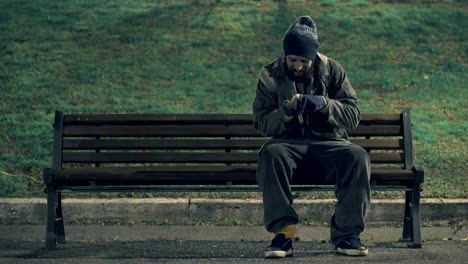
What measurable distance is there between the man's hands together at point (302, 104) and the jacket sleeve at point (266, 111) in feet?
0.69

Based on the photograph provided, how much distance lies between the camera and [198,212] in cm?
789

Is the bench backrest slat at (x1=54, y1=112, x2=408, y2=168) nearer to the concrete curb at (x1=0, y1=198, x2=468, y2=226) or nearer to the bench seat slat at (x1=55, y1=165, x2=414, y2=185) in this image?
the bench seat slat at (x1=55, y1=165, x2=414, y2=185)

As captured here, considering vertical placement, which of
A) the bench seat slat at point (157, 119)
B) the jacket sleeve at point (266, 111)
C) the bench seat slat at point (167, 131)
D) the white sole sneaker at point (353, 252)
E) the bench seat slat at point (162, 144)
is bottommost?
the white sole sneaker at point (353, 252)

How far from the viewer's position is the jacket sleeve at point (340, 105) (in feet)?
21.0

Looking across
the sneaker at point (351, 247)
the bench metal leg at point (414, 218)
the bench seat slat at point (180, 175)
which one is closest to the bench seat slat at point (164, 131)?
the bench seat slat at point (180, 175)

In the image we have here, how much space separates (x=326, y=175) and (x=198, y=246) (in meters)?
0.98

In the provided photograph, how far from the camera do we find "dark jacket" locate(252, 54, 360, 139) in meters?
6.48

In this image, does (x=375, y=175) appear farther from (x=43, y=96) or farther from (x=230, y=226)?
(x=43, y=96)

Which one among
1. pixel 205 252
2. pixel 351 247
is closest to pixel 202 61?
pixel 205 252

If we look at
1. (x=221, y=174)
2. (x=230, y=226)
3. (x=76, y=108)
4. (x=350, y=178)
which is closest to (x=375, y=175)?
(x=350, y=178)

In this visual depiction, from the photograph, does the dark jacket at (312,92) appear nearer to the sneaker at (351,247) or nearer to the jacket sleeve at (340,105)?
the jacket sleeve at (340,105)

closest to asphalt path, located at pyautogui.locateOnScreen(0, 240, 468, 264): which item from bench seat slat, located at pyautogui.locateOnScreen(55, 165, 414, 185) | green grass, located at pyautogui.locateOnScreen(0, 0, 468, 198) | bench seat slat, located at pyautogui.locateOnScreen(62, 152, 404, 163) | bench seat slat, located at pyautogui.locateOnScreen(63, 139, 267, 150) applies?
bench seat slat, located at pyautogui.locateOnScreen(55, 165, 414, 185)

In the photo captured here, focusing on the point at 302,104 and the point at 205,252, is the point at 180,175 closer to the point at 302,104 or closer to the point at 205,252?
the point at 205,252

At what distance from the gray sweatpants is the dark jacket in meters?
0.07
